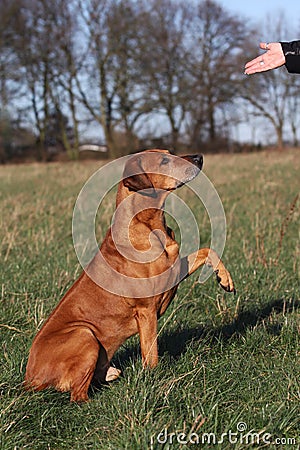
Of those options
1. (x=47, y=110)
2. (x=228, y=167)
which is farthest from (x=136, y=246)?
(x=47, y=110)

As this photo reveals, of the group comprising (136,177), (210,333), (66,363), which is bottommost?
(210,333)

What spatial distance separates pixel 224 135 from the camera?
42.9 metres

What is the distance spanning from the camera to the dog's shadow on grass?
14.7ft

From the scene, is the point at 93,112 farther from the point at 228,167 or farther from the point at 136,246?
the point at 136,246

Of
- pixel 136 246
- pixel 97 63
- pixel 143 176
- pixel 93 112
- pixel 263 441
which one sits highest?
pixel 97 63

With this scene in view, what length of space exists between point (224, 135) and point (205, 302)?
3849 cm

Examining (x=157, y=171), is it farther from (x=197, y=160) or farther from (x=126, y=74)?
(x=126, y=74)

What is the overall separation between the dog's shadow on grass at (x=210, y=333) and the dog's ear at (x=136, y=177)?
128cm

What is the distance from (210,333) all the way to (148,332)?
3.02ft

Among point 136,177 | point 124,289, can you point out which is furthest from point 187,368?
point 136,177

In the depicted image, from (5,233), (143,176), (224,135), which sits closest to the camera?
(143,176)

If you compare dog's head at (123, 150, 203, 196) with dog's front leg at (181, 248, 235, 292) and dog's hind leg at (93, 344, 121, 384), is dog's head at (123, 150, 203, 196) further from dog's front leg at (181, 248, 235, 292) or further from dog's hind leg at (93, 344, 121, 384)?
dog's hind leg at (93, 344, 121, 384)

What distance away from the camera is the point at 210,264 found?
4.42 metres

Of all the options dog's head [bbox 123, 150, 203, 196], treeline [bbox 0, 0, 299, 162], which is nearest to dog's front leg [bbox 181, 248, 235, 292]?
dog's head [bbox 123, 150, 203, 196]
